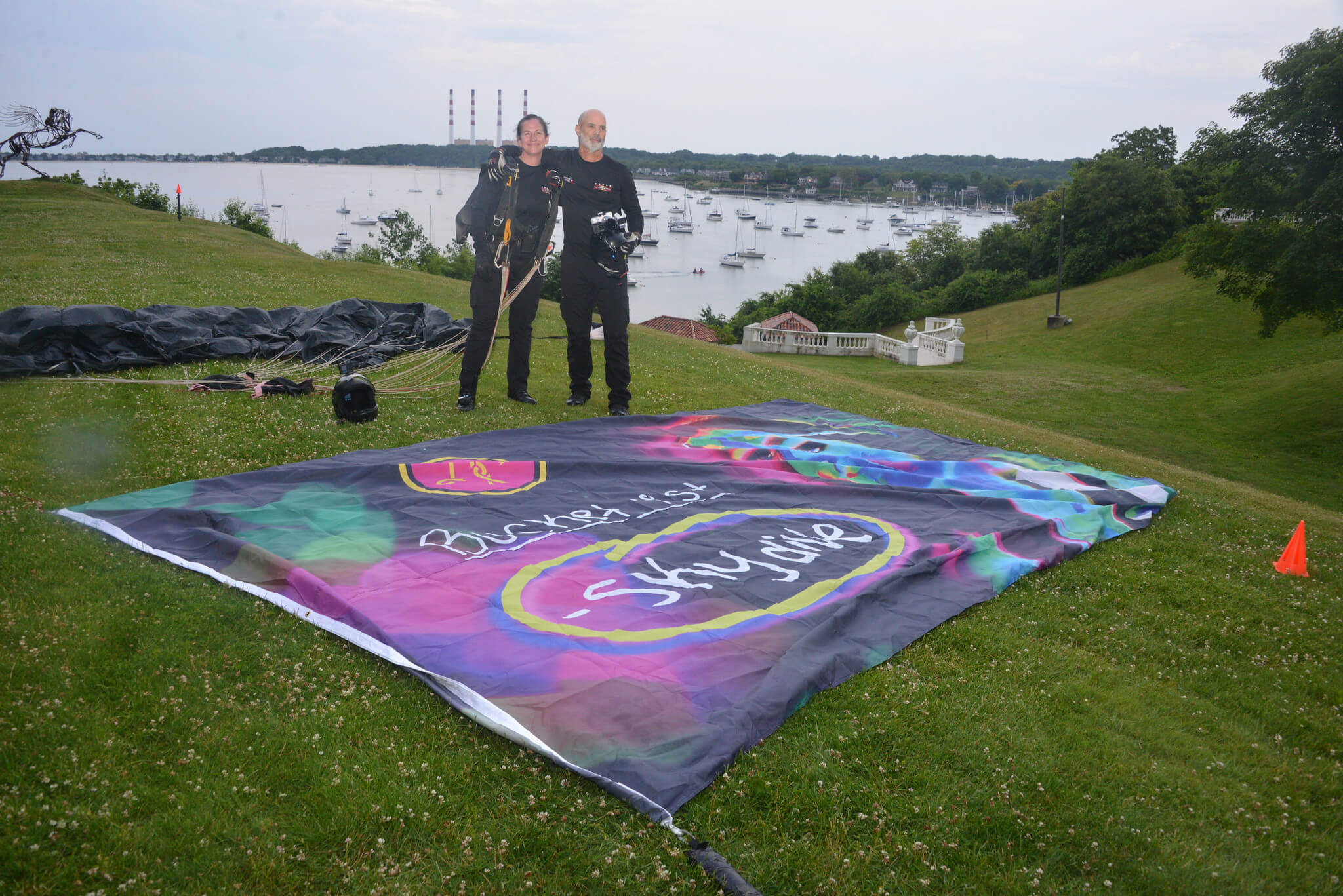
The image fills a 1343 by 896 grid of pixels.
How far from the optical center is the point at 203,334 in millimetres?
11320

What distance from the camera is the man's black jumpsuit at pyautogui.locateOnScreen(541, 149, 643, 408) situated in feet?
32.2

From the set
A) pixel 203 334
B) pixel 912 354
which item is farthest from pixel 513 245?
pixel 912 354

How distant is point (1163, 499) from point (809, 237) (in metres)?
172

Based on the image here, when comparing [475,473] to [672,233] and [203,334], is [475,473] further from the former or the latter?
[672,233]

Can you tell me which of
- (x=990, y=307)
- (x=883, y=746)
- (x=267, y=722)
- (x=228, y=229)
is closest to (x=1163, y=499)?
(x=883, y=746)

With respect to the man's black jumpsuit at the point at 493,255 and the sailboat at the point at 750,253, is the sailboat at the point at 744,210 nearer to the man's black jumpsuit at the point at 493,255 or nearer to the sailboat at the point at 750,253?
the sailboat at the point at 750,253

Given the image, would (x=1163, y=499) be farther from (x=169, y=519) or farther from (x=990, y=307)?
(x=990, y=307)

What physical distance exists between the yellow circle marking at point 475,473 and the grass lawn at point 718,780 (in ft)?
4.34

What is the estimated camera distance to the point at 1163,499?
8.33 m

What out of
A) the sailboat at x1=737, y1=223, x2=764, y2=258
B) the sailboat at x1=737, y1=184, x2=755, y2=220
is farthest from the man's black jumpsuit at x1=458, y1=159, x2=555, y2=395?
the sailboat at x1=737, y1=184, x2=755, y2=220

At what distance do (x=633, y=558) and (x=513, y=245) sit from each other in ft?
17.9

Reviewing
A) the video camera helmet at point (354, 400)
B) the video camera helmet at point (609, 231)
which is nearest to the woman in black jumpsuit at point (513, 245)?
the video camera helmet at point (609, 231)

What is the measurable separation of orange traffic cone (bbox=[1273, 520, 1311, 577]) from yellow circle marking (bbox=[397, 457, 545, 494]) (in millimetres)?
6460

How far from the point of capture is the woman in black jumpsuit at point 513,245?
9516 millimetres
